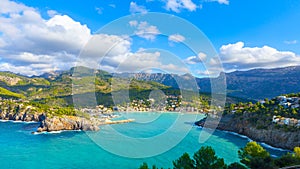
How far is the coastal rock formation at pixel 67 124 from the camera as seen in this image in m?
31.8

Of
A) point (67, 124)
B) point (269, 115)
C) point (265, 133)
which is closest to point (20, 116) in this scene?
point (67, 124)

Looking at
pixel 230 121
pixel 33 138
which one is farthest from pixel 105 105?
pixel 230 121

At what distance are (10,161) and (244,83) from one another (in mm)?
132046

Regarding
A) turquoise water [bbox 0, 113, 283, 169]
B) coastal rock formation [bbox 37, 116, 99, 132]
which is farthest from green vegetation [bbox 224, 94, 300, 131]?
coastal rock formation [bbox 37, 116, 99, 132]

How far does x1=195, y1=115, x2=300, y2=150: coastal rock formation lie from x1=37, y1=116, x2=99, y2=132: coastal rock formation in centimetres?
1996

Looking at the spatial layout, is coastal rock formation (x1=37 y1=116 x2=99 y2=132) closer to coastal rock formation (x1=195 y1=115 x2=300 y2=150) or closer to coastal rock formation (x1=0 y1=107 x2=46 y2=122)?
coastal rock formation (x1=0 y1=107 x2=46 y2=122)

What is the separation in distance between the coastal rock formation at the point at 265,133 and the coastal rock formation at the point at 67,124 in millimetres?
19958

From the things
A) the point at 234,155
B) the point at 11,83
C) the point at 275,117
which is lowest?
the point at 234,155

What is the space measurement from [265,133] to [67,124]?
88.2 ft

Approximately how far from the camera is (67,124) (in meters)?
33.0

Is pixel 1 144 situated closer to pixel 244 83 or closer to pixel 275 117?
pixel 275 117

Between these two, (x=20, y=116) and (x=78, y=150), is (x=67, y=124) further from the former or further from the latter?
(x=20, y=116)

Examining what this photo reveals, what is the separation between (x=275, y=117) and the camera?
24953mm

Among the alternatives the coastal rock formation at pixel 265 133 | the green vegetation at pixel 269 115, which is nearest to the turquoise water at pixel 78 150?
the coastal rock formation at pixel 265 133
